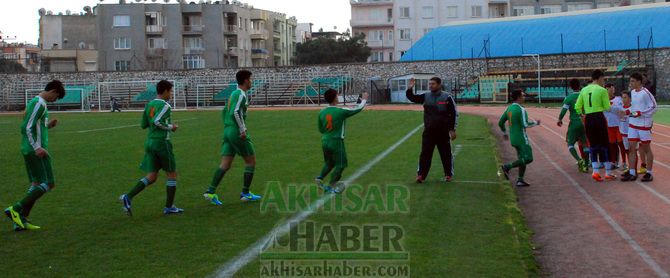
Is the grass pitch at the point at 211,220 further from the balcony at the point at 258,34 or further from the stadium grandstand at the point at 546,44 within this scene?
the balcony at the point at 258,34

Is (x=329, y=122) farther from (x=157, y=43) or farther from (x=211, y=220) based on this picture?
(x=157, y=43)

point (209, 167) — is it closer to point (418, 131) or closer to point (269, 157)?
point (269, 157)

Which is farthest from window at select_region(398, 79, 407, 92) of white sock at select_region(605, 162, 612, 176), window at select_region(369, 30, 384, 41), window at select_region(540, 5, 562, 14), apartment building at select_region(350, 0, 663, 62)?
window at select_region(540, 5, 562, 14)

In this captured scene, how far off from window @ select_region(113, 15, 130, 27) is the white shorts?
83.0m

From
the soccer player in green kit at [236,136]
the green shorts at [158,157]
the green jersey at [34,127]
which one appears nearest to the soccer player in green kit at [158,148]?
the green shorts at [158,157]

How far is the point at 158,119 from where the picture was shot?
9.78 metres

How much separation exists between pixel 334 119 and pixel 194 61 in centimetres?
8315

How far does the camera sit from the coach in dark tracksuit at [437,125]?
42.5ft

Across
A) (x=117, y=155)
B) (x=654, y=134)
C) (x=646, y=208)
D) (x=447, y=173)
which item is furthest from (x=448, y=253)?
(x=654, y=134)

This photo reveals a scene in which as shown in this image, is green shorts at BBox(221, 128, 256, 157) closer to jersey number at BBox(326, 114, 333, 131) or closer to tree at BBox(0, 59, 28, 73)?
jersey number at BBox(326, 114, 333, 131)

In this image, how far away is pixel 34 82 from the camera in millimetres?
72000

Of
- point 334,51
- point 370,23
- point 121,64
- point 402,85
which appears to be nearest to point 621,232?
point 402,85

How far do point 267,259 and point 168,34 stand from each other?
87.3 meters

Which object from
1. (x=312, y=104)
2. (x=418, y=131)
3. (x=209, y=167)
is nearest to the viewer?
(x=209, y=167)
